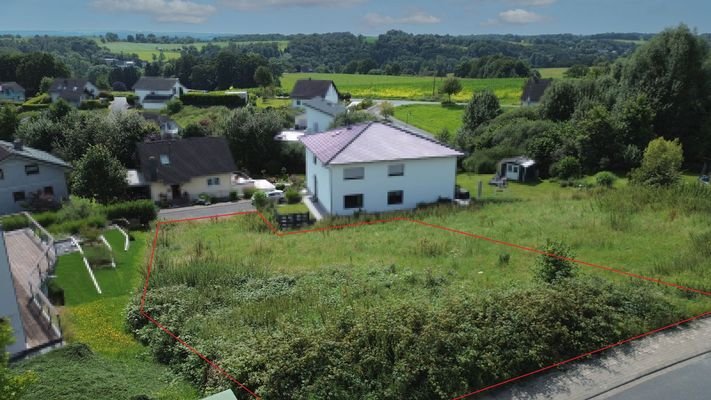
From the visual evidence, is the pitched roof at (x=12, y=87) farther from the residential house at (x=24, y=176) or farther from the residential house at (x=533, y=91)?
the residential house at (x=533, y=91)

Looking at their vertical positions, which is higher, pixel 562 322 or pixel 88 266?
pixel 562 322

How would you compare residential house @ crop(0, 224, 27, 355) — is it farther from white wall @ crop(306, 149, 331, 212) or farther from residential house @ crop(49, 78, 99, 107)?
residential house @ crop(49, 78, 99, 107)

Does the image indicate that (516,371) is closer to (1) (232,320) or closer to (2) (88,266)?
(1) (232,320)

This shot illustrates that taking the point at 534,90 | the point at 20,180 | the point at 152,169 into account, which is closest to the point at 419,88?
the point at 534,90

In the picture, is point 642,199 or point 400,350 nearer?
point 400,350

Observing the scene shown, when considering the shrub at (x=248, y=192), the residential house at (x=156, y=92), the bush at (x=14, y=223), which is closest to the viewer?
the bush at (x=14, y=223)

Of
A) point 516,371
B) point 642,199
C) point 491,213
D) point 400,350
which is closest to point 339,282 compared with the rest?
point 400,350

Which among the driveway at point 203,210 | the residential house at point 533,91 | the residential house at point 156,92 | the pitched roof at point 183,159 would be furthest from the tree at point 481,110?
the residential house at point 156,92
